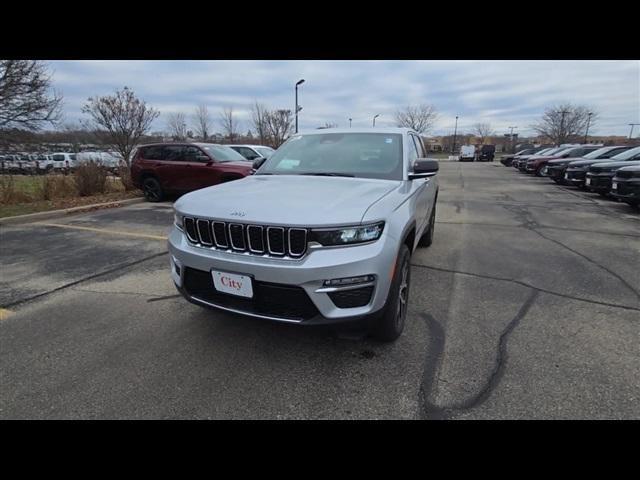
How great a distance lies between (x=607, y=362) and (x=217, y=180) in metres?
9.36

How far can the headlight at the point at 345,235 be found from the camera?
7.60 ft

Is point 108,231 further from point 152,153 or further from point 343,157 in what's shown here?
point 343,157

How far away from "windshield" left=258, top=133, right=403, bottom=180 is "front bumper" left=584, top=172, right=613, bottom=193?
1136 cm

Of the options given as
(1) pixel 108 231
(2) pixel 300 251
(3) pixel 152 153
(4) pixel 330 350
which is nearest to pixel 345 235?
(2) pixel 300 251

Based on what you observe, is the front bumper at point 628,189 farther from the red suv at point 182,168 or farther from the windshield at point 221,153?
the windshield at point 221,153

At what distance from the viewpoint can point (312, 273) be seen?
225 centimetres

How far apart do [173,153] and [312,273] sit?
998cm

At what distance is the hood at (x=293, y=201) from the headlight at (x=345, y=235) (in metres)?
0.06

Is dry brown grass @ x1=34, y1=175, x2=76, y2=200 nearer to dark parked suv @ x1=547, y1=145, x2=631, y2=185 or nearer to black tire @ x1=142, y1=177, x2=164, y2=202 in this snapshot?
black tire @ x1=142, y1=177, x2=164, y2=202

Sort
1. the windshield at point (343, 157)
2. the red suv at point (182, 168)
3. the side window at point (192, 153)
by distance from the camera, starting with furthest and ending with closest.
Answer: the side window at point (192, 153) < the red suv at point (182, 168) < the windshield at point (343, 157)

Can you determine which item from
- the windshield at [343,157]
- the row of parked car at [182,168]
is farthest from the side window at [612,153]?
the windshield at [343,157]

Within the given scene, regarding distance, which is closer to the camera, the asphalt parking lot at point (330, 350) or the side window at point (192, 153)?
the asphalt parking lot at point (330, 350)

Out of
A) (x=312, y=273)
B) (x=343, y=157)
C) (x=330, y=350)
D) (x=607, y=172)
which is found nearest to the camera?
(x=312, y=273)
